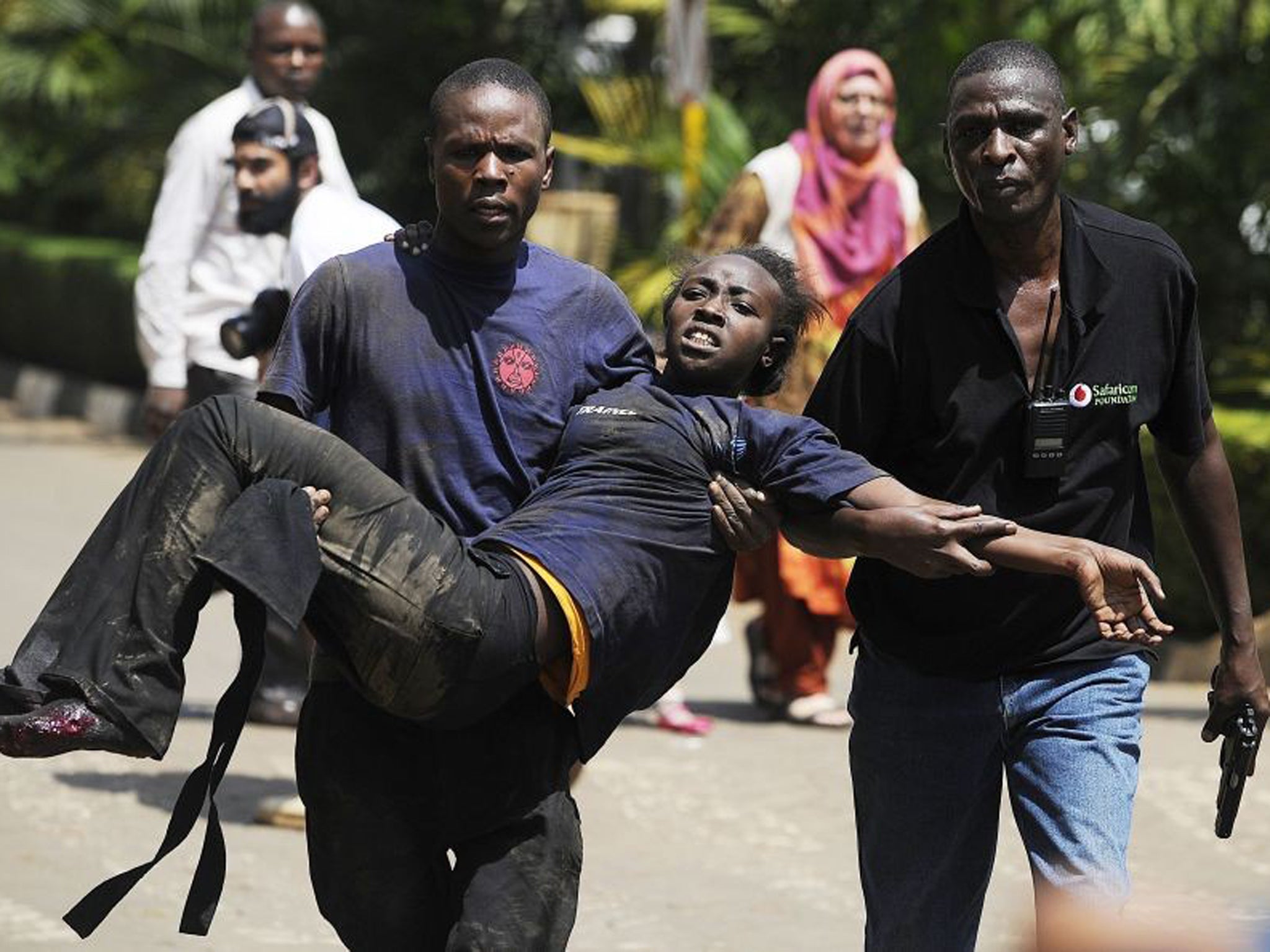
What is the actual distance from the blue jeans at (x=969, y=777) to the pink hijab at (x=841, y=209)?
3942mm

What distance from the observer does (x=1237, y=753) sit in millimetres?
3955

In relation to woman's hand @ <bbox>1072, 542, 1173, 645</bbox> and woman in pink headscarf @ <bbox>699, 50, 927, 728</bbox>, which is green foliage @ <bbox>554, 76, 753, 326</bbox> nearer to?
woman in pink headscarf @ <bbox>699, 50, 927, 728</bbox>

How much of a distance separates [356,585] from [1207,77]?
336 inches

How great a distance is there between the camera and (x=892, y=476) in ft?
12.1

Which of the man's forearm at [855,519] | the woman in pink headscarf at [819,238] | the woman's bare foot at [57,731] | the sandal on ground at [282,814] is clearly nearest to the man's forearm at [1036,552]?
the man's forearm at [855,519]

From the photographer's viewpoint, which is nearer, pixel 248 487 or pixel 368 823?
pixel 248 487

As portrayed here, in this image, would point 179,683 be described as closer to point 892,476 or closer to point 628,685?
point 628,685

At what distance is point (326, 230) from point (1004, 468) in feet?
8.70

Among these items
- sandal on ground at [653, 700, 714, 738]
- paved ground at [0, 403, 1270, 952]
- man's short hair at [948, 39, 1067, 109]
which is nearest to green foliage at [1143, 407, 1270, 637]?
paved ground at [0, 403, 1270, 952]

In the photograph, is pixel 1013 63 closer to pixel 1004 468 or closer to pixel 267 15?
pixel 1004 468

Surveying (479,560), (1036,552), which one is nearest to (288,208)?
(479,560)

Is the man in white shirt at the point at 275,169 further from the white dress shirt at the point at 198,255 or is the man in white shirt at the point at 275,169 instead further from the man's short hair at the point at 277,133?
the white dress shirt at the point at 198,255

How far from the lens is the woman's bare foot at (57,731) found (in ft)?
10.3

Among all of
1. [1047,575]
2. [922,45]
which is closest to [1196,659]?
[922,45]
